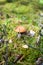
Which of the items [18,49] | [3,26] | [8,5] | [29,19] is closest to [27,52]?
[18,49]

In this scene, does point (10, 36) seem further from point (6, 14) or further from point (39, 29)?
point (6, 14)

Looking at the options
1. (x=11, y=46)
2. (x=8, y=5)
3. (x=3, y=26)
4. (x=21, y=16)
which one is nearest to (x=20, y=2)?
(x=8, y=5)

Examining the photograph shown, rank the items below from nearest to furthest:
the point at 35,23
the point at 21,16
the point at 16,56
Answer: the point at 16,56, the point at 35,23, the point at 21,16

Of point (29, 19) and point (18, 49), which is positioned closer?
point (18, 49)

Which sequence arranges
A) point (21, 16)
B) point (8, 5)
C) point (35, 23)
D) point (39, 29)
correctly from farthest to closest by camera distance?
point (8, 5)
point (21, 16)
point (35, 23)
point (39, 29)

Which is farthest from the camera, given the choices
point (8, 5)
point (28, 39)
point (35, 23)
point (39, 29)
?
point (8, 5)

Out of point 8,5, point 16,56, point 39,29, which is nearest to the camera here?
point 16,56

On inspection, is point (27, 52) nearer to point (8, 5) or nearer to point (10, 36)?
point (10, 36)

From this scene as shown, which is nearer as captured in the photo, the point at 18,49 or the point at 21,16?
the point at 18,49
